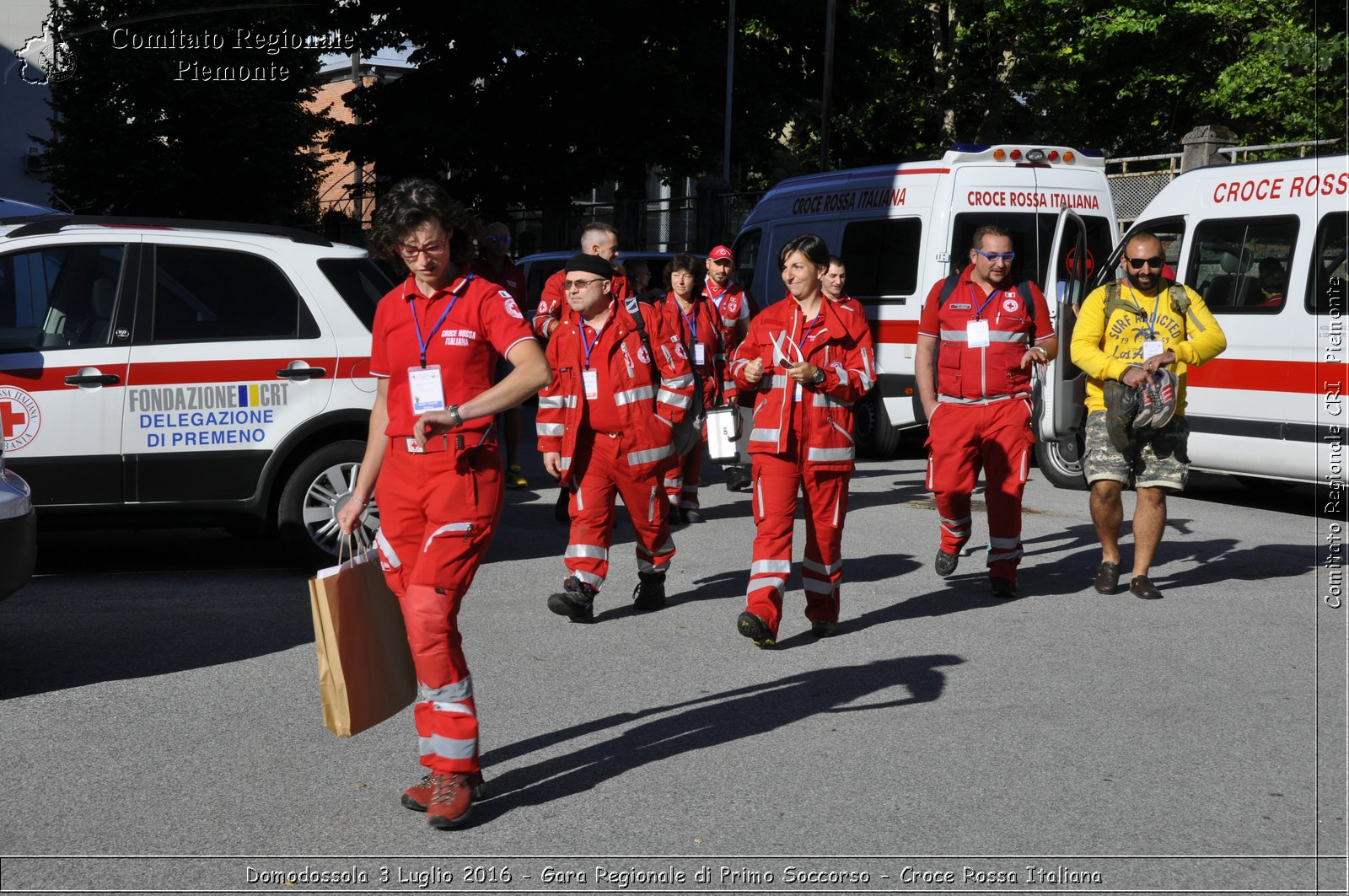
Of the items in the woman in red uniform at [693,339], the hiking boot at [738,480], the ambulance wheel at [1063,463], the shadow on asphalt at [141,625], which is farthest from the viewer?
the ambulance wheel at [1063,463]

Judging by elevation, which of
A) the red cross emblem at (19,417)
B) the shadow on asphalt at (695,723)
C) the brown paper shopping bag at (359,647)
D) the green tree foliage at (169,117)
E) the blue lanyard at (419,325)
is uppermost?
the green tree foliage at (169,117)

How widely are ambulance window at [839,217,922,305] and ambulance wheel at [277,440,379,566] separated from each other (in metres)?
6.79

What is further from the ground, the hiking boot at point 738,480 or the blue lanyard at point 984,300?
the blue lanyard at point 984,300

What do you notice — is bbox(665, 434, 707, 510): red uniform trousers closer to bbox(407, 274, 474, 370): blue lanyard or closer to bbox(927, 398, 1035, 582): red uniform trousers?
bbox(927, 398, 1035, 582): red uniform trousers

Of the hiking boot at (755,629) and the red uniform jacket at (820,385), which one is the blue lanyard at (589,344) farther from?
the hiking boot at (755,629)

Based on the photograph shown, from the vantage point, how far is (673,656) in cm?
661

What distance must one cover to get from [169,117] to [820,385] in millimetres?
24364

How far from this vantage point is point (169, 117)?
1100 inches

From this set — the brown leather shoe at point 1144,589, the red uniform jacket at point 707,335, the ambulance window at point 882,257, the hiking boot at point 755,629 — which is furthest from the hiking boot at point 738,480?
the hiking boot at point 755,629

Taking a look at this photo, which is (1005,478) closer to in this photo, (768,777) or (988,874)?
(768,777)

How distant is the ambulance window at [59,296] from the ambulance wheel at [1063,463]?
7510mm

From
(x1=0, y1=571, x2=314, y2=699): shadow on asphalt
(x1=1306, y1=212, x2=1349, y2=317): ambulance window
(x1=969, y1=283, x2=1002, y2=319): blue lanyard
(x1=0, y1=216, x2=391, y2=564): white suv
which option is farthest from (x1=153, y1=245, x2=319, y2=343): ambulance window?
(x1=1306, y1=212, x2=1349, y2=317): ambulance window

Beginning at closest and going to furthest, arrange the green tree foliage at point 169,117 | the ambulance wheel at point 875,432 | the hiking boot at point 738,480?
the hiking boot at point 738,480 < the ambulance wheel at point 875,432 < the green tree foliage at point 169,117

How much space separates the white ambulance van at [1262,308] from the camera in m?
10.1
